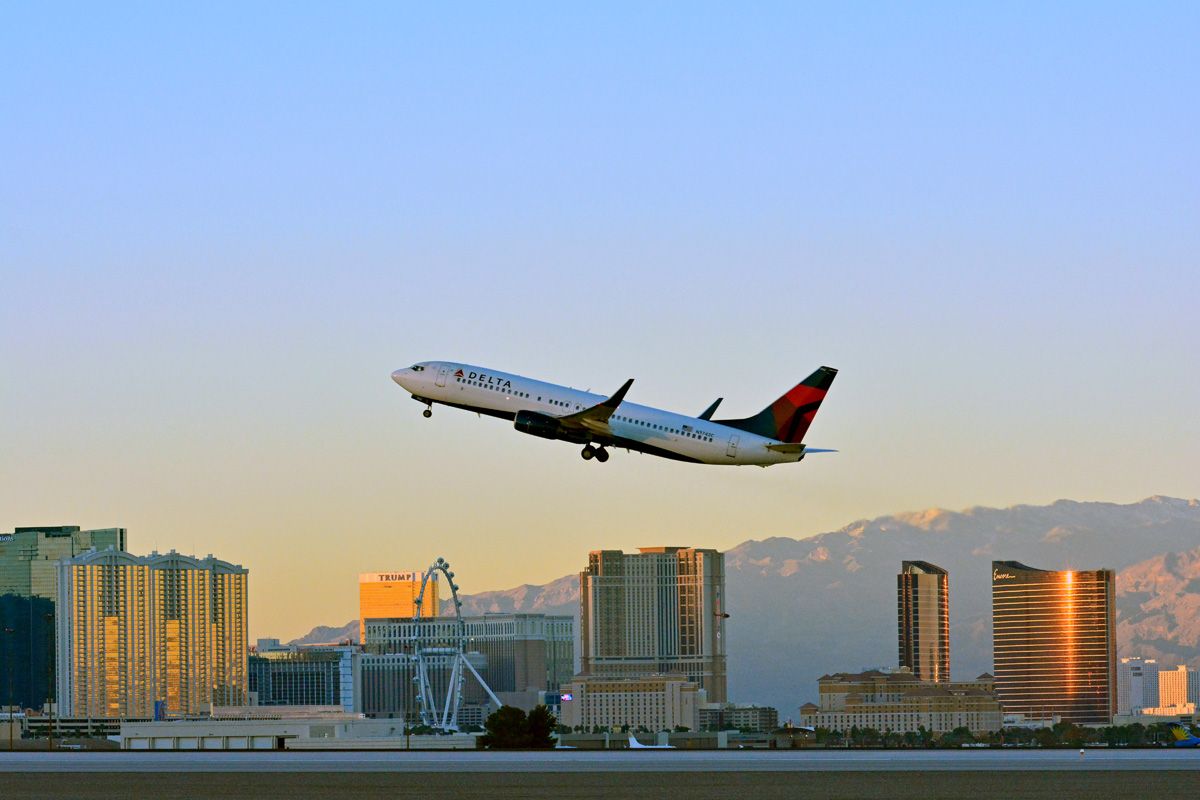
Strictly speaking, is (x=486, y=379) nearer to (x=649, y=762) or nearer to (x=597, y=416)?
(x=597, y=416)

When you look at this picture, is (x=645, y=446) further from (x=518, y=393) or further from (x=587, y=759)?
(x=587, y=759)

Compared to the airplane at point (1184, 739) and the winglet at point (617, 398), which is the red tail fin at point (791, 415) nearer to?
the winglet at point (617, 398)

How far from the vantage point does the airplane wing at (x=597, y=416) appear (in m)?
138

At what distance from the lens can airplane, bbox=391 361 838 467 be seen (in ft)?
459

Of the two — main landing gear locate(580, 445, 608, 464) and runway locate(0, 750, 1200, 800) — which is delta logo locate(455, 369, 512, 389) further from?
runway locate(0, 750, 1200, 800)

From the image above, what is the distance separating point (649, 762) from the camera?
119 m

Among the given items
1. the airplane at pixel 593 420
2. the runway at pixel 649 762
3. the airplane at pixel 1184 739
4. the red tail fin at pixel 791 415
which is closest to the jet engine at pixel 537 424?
the airplane at pixel 593 420

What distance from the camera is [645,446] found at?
465 ft

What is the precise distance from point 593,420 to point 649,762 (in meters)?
28.2

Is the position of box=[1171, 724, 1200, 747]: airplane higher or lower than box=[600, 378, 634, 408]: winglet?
lower

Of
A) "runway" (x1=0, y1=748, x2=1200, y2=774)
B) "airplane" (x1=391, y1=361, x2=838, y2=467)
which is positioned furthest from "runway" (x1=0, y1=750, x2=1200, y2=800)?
"airplane" (x1=391, y1=361, x2=838, y2=467)

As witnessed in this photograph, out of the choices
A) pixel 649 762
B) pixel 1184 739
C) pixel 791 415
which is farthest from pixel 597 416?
pixel 1184 739

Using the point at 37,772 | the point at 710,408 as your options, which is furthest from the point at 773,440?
the point at 37,772

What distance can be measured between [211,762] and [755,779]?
3918 centimetres
